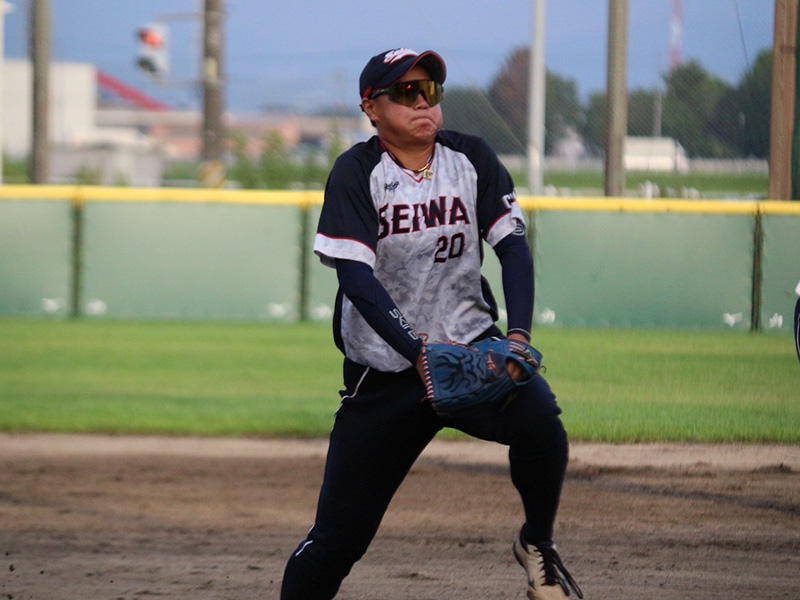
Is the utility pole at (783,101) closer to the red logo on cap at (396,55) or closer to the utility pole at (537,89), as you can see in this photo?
the red logo on cap at (396,55)

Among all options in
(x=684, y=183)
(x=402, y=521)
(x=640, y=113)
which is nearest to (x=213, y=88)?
(x=640, y=113)

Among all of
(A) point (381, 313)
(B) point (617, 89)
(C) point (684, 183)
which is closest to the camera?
(A) point (381, 313)

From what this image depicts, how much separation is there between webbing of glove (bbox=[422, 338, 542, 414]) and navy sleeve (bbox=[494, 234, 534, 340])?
85 mm

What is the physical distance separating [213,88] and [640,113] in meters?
6.85

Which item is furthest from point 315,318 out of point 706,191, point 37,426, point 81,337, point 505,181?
point 505,181

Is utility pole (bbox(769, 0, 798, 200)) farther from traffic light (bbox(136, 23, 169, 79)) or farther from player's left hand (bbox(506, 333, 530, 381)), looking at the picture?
traffic light (bbox(136, 23, 169, 79))

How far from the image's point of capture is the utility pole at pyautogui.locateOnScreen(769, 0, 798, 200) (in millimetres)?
7023

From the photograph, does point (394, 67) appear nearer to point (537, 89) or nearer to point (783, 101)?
point (783, 101)

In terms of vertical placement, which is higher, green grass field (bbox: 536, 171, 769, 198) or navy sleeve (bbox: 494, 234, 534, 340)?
green grass field (bbox: 536, 171, 769, 198)

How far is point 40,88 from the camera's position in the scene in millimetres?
16766

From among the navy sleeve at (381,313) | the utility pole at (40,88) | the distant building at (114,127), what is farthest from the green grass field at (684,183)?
the distant building at (114,127)

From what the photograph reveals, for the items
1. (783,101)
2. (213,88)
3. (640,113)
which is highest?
(213,88)

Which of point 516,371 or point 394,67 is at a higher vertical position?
point 394,67

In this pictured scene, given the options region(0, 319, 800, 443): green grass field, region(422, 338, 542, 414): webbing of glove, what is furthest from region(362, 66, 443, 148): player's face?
region(0, 319, 800, 443): green grass field
